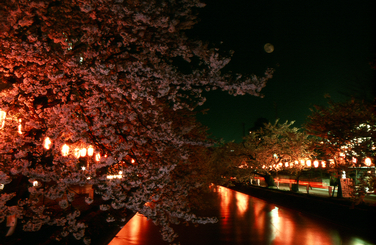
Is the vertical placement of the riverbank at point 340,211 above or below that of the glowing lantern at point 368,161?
below

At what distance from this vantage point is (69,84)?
4777mm

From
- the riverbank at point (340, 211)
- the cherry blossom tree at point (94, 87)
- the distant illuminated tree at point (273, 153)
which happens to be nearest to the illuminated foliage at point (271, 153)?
the distant illuminated tree at point (273, 153)

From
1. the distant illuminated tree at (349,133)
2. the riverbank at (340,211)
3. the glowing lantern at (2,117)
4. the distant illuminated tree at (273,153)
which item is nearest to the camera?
the glowing lantern at (2,117)

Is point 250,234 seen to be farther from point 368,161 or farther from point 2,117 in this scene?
point 2,117

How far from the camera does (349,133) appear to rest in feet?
41.1

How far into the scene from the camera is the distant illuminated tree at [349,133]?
482 inches

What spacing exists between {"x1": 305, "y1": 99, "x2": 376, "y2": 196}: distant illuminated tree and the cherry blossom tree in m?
10.00

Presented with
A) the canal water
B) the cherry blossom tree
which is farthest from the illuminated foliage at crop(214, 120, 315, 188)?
the cherry blossom tree

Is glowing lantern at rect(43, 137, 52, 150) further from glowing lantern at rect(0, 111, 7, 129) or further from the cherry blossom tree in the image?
glowing lantern at rect(0, 111, 7, 129)

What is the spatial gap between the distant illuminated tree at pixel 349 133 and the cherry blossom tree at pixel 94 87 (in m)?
10.00

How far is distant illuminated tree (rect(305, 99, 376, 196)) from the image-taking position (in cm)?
1224

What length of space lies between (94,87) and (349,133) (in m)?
12.3

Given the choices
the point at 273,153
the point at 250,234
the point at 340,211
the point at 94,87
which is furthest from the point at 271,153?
the point at 94,87

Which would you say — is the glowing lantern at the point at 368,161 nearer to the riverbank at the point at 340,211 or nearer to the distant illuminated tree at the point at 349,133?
the distant illuminated tree at the point at 349,133
